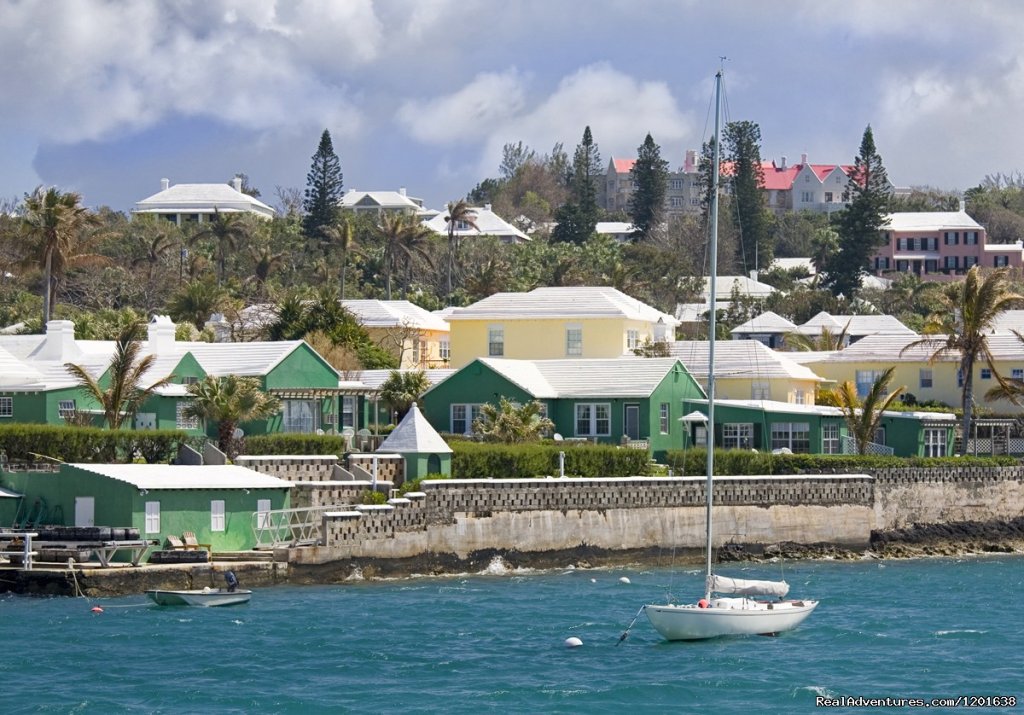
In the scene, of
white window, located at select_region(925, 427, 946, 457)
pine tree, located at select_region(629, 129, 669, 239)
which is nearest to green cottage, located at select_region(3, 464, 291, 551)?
white window, located at select_region(925, 427, 946, 457)

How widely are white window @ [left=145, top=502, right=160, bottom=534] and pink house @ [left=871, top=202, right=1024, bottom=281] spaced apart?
338 feet

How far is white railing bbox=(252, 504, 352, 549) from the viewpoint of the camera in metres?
48.7

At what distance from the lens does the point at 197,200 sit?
13800 cm

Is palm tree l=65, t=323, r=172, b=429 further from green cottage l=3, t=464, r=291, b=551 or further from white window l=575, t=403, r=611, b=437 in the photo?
white window l=575, t=403, r=611, b=437

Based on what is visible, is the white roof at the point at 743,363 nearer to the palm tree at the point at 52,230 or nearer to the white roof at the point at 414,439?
the white roof at the point at 414,439

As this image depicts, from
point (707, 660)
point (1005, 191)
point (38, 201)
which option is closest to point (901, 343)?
point (38, 201)

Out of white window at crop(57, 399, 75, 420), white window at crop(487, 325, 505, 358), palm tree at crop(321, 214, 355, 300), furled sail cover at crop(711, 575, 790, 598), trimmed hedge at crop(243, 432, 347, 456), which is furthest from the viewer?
palm tree at crop(321, 214, 355, 300)

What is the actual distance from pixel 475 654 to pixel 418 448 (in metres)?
15.3

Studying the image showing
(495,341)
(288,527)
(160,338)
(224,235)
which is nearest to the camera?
(288,527)

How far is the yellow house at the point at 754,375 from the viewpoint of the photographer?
68.4m

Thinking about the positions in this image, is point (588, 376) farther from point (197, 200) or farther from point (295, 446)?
point (197, 200)

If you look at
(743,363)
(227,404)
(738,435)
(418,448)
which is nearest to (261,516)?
(227,404)

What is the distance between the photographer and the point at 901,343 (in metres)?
77.3

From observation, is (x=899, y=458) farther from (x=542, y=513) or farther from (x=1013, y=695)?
(x=1013, y=695)
